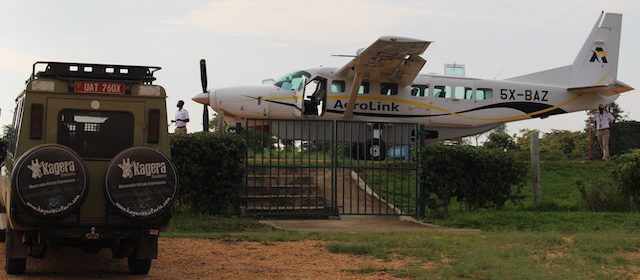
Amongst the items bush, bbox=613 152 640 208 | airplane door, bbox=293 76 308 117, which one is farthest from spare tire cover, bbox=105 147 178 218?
airplane door, bbox=293 76 308 117

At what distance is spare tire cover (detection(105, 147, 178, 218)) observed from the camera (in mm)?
9977

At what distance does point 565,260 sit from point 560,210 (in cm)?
826

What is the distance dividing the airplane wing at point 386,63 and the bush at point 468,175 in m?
4.34

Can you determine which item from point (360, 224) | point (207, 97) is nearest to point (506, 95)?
point (207, 97)

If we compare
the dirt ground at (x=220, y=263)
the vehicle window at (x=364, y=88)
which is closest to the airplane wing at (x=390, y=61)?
the vehicle window at (x=364, y=88)

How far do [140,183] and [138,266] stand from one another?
1.50 metres

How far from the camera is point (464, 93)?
1179 inches

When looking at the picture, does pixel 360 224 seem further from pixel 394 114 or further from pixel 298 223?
pixel 394 114

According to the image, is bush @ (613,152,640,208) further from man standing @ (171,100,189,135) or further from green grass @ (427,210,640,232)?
man standing @ (171,100,189,135)

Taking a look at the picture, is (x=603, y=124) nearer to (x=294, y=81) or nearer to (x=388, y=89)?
(x=388, y=89)

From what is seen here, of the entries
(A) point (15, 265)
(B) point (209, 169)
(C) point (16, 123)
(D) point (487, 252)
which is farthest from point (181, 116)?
(A) point (15, 265)

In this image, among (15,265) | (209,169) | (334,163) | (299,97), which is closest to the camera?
(15,265)

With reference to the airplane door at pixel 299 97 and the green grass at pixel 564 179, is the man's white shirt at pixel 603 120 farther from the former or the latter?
the airplane door at pixel 299 97

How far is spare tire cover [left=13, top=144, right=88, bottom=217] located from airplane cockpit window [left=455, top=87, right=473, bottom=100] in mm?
21210
